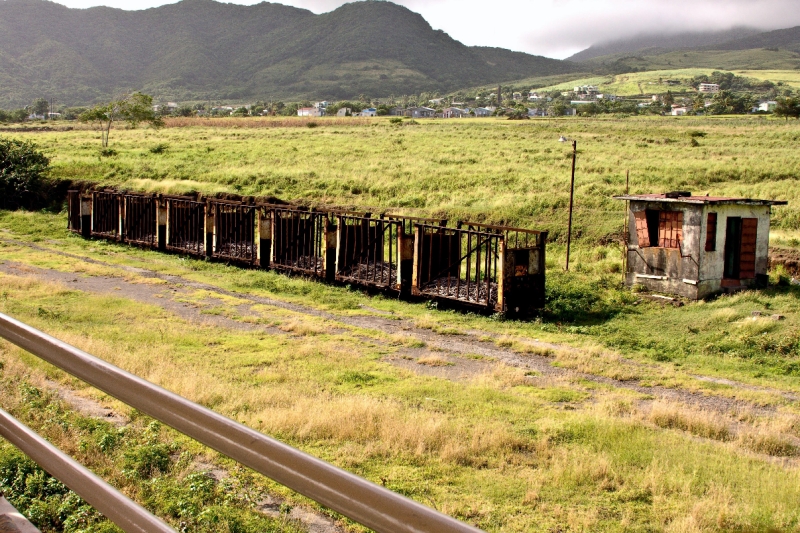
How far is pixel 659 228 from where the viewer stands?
63.2ft

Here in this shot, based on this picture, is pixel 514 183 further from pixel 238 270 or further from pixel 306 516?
pixel 306 516

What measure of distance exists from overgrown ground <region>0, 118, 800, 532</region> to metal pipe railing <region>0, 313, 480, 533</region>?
3.39m

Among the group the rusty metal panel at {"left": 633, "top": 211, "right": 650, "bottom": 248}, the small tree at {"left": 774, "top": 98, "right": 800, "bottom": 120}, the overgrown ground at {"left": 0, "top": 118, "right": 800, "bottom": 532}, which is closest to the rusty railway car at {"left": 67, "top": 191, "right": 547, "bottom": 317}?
the overgrown ground at {"left": 0, "top": 118, "right": 800, "bottom": 532}

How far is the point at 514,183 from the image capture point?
34219 mm

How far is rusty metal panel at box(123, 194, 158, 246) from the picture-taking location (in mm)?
27938

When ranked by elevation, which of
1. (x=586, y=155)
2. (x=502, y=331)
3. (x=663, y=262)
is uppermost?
(x=586, y=155)

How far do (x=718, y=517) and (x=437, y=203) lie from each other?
86.5ft

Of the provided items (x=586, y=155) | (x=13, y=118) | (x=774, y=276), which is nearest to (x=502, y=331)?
(x=774, y=276)

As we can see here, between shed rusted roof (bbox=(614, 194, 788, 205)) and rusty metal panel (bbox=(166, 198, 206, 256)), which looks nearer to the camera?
shed rusted roof (bbox=(614, 194, 788, 205))

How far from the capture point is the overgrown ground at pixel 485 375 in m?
6.74

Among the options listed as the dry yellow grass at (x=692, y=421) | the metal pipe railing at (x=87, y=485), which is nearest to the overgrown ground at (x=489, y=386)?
the dry yellow grass at (x=692, y=421)

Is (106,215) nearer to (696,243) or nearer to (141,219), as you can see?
(141,219)

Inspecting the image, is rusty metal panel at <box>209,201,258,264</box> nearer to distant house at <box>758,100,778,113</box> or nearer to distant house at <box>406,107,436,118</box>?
distant house at <box>758,100,778,113</box>

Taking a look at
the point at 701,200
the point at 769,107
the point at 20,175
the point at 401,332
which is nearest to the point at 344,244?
Answer: the point at 401,332
